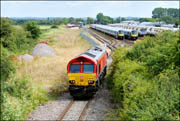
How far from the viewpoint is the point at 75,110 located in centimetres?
1210

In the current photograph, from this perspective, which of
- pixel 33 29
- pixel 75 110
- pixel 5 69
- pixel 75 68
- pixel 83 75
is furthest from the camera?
pixel 33 29

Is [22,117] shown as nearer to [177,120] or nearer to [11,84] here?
[11,84]

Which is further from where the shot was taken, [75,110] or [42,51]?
[42,51]

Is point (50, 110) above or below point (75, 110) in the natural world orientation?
below

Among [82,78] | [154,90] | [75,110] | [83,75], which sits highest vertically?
[154,90]

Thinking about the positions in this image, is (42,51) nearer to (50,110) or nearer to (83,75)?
(83,75)

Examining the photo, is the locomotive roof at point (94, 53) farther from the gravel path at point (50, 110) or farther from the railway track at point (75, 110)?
the gravel path at point (50, 110)

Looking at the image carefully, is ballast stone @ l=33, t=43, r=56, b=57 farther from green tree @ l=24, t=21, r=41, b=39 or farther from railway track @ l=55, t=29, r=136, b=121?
green tree @ l=24, t=21, r=41, b=39

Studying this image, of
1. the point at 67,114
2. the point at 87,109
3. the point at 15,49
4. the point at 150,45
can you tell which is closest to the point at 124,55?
the point at 150,45

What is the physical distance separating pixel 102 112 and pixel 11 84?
715cm

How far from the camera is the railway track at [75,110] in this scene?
11.1 meters

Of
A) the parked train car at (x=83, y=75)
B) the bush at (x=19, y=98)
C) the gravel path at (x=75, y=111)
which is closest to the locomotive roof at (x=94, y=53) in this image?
the parked train car at (x=83, y=75)

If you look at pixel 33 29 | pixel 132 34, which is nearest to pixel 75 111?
pixel 132 34

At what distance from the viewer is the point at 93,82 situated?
13570mm
